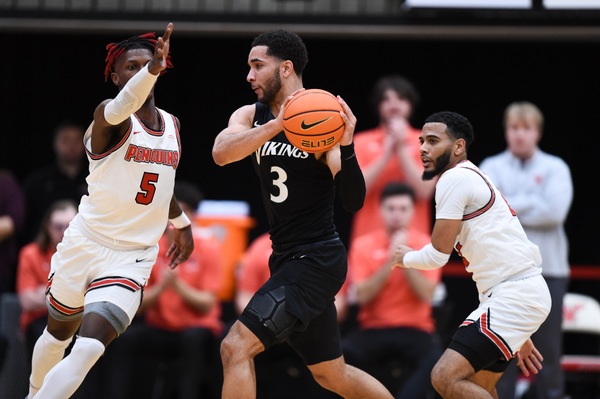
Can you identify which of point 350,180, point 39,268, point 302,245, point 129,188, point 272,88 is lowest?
point 39,268

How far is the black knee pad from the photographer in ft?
20.3

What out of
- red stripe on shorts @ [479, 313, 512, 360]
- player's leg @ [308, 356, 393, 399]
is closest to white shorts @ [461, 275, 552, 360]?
red stripe on shorts @ [479, 313, 512, 360]

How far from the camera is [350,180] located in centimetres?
623

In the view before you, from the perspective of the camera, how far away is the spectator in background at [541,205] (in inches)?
344

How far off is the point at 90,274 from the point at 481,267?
228 centimetres

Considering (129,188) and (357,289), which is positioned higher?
(129,188)

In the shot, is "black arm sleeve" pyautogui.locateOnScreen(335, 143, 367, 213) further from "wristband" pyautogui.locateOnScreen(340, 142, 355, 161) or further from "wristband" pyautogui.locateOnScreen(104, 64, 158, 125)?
"wristband" pyautogui.locateOnScreen(104, 64, 158, 125)

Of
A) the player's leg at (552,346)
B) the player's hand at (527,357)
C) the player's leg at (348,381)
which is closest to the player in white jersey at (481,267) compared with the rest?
the player's hand at (527,357)

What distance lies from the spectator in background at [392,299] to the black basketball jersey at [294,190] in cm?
266

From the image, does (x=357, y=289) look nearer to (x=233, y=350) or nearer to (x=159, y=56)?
(x=233, y=350)

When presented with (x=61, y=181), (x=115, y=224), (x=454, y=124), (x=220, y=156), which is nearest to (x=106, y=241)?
(x=115, y=224)

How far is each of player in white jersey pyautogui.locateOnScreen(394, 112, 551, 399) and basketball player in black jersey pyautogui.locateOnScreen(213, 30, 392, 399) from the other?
49cm

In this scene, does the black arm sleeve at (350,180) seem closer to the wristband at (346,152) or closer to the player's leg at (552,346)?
the wristband at (346,152)

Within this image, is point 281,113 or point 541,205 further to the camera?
point 541,205
